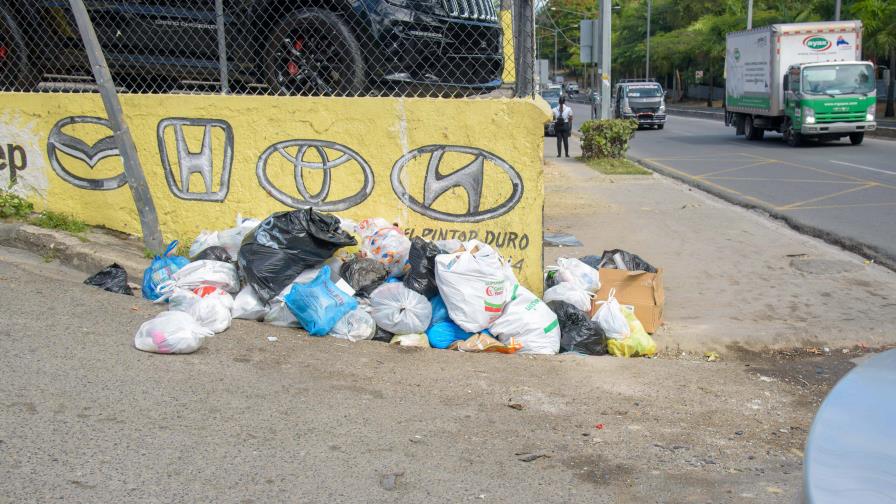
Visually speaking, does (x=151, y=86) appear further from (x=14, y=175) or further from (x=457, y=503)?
(x=457, y=503)

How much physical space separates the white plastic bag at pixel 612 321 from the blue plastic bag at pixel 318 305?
5.59 feet

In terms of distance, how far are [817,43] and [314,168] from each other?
21741 mm

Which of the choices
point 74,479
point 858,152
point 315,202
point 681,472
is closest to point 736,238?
point 315,202

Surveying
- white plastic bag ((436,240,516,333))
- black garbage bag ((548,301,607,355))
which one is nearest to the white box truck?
black garbage bag ((548,301,607,355))

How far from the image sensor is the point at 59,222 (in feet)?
22.6

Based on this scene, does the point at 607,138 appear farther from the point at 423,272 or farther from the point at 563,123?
the point at 423,272

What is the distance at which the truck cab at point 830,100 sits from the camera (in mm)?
22562

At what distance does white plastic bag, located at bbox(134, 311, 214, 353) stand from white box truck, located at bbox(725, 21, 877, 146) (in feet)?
69.4

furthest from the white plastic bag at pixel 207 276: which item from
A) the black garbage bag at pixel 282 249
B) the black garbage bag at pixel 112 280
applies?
the black garbage bag at pixel 112 280

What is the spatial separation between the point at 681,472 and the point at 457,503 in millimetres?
1099

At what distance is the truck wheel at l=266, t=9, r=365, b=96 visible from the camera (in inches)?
262

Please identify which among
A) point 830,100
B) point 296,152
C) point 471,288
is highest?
point 830,100

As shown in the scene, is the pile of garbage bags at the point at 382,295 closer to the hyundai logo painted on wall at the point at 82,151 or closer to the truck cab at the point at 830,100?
the hyundai logo painted on wall at the point at 82,151

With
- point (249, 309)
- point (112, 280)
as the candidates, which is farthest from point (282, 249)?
point (112, 280)
